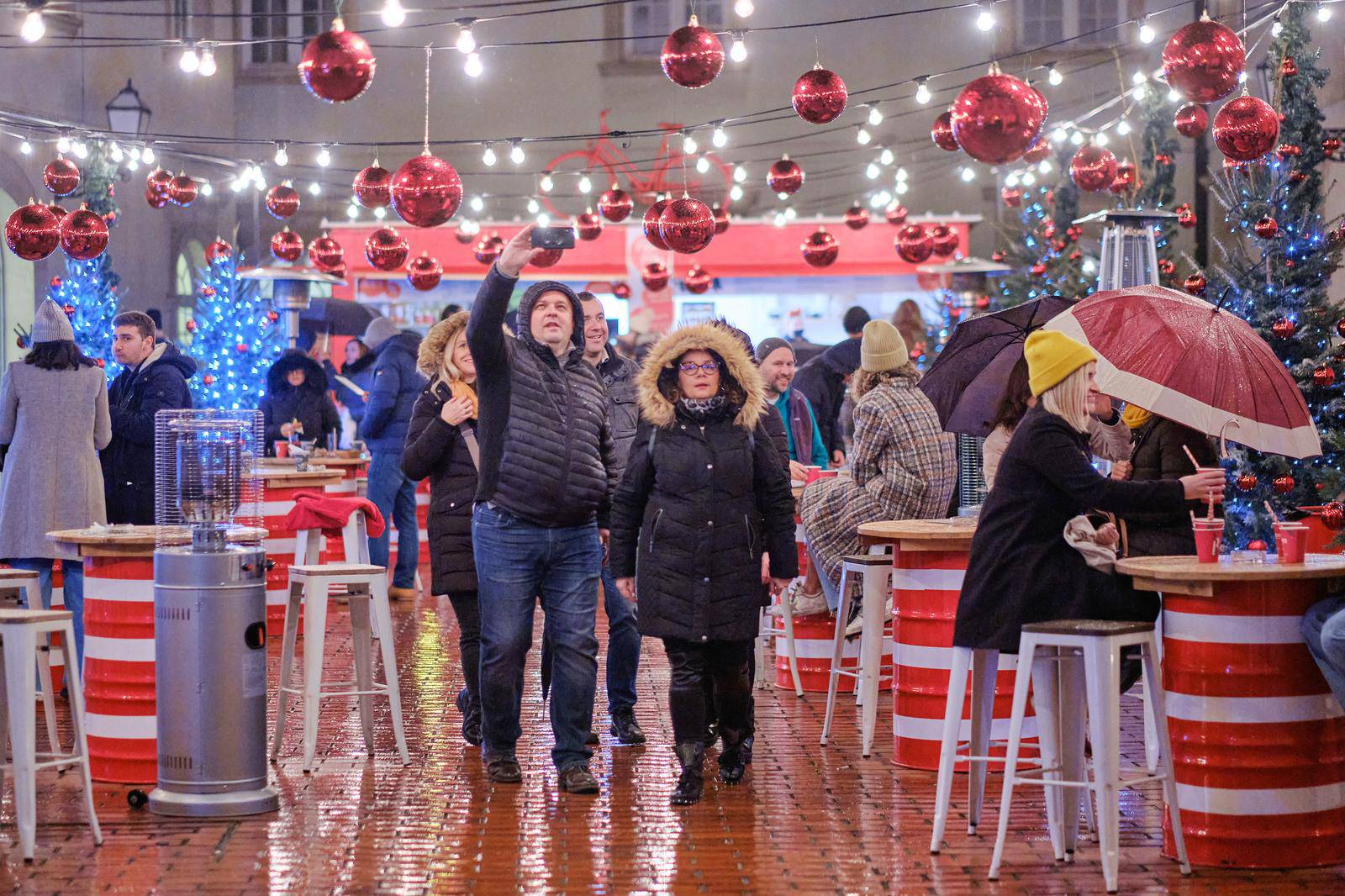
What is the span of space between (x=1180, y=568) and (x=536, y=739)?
128 inches

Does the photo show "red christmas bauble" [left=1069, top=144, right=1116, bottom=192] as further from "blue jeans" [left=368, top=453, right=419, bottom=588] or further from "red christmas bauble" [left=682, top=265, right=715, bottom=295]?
"red christmas bauble" [left=682, top=265, right=715, bottom=295]

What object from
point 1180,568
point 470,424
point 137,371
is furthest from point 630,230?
point 1180,568

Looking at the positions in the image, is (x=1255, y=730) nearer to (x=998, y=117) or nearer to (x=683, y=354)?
(x=683, y=354)

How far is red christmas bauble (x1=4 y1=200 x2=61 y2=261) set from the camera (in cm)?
975

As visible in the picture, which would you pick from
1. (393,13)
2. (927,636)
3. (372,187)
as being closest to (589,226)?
(372,187)

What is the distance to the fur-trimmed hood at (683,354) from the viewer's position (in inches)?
233

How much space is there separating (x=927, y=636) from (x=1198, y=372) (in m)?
1.53

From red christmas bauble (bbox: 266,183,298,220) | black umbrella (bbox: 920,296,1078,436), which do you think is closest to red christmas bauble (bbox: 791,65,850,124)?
black umbrella (bbox: 920,296,1078,436)

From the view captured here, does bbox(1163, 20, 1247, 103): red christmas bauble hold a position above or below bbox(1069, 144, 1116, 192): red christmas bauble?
below

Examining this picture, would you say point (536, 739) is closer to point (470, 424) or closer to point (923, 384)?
point (470, 424)

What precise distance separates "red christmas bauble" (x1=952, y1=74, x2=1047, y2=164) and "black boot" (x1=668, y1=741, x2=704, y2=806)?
2844 mm

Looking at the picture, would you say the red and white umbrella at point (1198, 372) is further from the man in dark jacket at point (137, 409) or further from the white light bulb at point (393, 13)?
the man in dark jacket at point (137, 409)

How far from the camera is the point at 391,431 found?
11.4 meters

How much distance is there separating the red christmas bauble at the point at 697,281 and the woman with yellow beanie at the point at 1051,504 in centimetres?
1410
